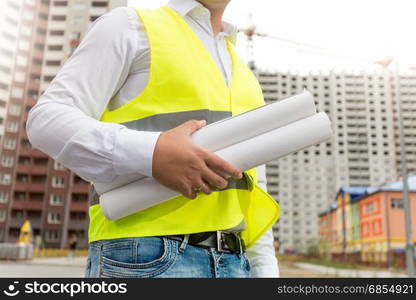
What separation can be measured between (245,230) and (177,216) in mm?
257

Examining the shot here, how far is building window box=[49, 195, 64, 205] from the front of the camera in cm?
4891

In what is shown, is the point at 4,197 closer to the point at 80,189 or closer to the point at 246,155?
the point at 80,189

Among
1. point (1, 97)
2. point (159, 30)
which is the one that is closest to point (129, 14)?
point (159, 30)

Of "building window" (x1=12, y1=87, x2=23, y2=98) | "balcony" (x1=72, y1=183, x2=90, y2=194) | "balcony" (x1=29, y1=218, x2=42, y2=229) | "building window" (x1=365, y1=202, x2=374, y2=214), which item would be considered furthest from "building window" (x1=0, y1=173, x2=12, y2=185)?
"building window" (x1=365, y1=202, x2=374, y2=214)

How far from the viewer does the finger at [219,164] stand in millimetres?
841

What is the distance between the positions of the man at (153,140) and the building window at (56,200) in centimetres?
5068

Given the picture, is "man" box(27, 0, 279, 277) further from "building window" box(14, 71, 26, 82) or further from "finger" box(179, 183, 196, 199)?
"building window" box(14, 71, 26, 82)

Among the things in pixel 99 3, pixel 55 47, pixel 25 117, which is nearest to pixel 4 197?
pixel 25 117

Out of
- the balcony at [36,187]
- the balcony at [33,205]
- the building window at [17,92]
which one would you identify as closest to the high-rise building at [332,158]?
the building window at [17,92]

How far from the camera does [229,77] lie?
1.22 m

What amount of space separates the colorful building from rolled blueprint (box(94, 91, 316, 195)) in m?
23.8

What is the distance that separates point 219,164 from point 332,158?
275ft

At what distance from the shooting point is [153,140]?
87 centimetres

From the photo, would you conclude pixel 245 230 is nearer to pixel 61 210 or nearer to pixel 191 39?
pixel 191 39
